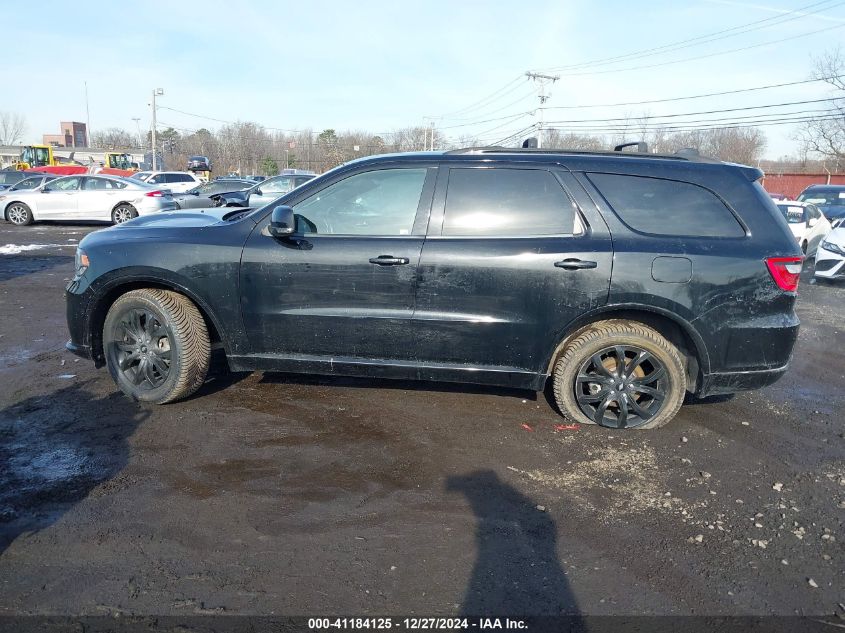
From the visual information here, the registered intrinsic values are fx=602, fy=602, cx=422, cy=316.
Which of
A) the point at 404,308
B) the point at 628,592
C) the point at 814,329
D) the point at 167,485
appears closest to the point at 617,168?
the point at 404,308

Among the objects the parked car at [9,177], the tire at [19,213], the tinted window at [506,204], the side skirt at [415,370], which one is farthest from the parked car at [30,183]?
the tinted window at [506,204]

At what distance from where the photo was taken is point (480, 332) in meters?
4.04

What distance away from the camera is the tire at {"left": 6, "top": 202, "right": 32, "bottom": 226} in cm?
1789

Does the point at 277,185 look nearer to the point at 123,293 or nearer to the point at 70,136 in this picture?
the point at 123,293

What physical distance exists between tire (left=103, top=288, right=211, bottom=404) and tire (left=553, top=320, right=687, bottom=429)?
2.62 metres

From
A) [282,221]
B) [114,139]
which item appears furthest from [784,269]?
[114,139]

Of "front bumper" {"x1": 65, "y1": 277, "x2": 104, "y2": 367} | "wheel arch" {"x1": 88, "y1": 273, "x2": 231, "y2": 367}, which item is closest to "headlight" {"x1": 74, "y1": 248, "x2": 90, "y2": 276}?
"front bumper" {"x1": 65, "y1": 277, "x2": 104, "y2": 367}

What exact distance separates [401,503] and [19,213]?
63.5ft

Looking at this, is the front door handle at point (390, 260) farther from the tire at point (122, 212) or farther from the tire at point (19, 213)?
the tire at point (19, 213)

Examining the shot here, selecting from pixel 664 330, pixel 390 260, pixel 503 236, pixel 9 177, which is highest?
pixel 9 177

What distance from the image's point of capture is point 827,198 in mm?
19188

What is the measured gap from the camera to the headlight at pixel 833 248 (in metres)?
10.5

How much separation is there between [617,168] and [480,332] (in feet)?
4.77

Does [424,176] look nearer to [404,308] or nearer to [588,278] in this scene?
[404,308]
